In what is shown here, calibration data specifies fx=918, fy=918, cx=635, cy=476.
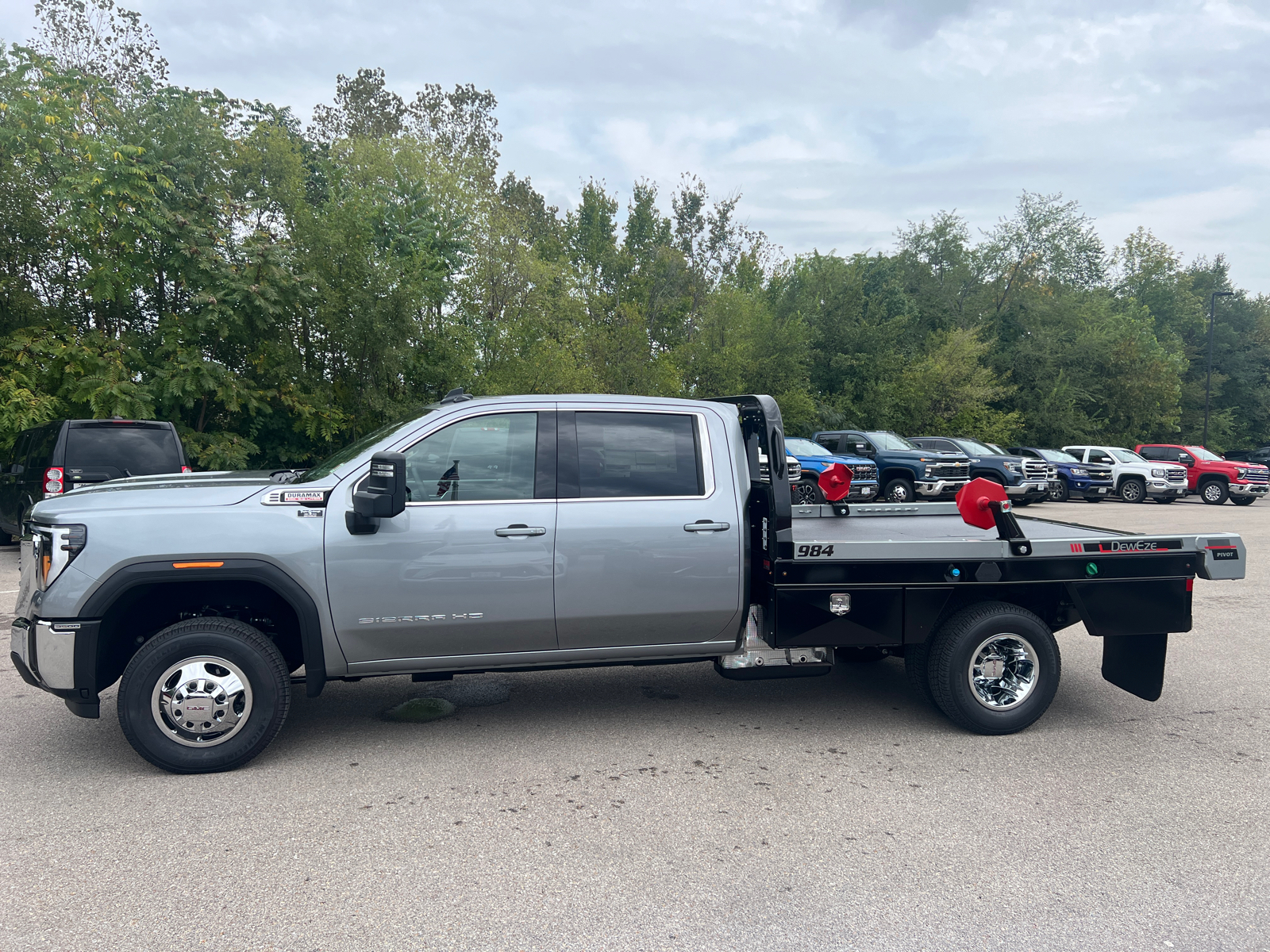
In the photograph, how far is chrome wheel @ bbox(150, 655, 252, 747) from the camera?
442 centimetres

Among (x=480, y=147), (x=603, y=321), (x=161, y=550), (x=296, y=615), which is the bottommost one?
(x=296, y=615)

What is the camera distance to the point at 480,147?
142ft

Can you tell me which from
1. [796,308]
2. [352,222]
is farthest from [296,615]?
[796,308]

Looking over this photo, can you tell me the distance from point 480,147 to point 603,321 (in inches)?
585

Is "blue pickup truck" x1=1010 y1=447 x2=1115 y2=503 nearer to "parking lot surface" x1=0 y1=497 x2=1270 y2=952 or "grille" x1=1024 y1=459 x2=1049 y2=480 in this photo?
"grille" x1=1024 y1=459 x2=1049 y2=480

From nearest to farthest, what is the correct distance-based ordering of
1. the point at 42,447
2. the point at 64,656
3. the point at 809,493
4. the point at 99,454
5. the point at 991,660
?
the point at 64,656 < the point at 991,660 < the point at 809,493 < the point at 99,454 < the point at 42,447

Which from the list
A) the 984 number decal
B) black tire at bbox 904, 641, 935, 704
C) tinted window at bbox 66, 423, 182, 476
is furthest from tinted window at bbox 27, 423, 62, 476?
black tire at bbox 904, 641, 935, 704

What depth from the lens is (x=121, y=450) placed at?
11.6 meters

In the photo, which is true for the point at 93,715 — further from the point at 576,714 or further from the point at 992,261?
the point at 992,261

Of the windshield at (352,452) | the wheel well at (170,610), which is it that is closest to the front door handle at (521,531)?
the windshield at (352,452)

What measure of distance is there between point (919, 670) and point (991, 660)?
0.40 metres

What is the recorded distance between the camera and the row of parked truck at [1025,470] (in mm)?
22312

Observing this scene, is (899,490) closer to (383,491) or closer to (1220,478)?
(1220,478)

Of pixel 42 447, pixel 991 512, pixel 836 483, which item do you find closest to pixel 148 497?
pixel 991 512
